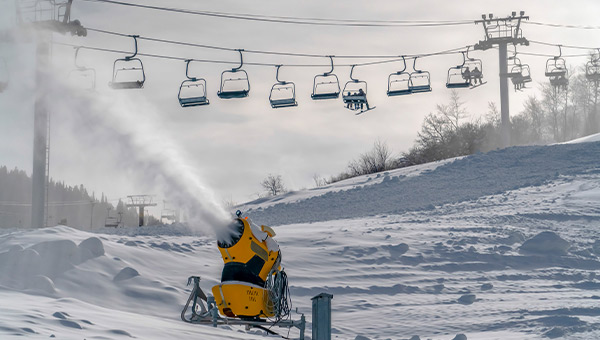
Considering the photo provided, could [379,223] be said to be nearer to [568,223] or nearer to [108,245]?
[568,223]

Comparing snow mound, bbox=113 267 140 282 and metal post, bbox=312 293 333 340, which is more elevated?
snow mound, bbox=113 267 140 282

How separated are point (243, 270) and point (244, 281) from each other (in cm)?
13

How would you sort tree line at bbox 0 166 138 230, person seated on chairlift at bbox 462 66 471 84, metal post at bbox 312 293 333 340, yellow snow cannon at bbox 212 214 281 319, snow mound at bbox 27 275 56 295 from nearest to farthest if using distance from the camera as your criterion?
metal post at bbox 312 293 333 340 → yellow snow cannon at bbox 212 214 281 319 → snow mound at bbox 27 275 56 295 → person seated on chairlift at bbox 462 66 471 84 → tree line at bbox 0 166 138 230

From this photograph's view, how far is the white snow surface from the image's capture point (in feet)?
38.2

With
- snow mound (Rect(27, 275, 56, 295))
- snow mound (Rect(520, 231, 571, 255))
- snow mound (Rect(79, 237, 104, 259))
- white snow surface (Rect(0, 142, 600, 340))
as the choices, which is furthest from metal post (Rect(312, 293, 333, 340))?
snow mound (Rect(520, 231, 571, 255))

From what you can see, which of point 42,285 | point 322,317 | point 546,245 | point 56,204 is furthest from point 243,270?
point 56,204

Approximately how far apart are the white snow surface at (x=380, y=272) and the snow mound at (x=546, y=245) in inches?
1.1

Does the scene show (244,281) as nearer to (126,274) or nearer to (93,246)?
(126,274)

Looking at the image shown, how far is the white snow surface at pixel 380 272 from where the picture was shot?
11.6 m

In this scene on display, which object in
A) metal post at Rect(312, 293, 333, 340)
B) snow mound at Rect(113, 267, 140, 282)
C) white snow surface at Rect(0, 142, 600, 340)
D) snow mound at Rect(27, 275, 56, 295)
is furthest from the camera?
snow mound at Rect(113, 267, 140, 282)

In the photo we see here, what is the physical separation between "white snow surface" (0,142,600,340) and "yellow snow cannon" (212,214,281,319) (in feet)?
2.06

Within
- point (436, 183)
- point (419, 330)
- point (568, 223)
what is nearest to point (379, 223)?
point (568, 223)

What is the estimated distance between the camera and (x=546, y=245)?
1964cm

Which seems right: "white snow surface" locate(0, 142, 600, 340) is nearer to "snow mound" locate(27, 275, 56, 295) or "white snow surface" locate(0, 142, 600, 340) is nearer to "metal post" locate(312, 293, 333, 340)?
"snow mound" locate(27, 275, 56, 295)
